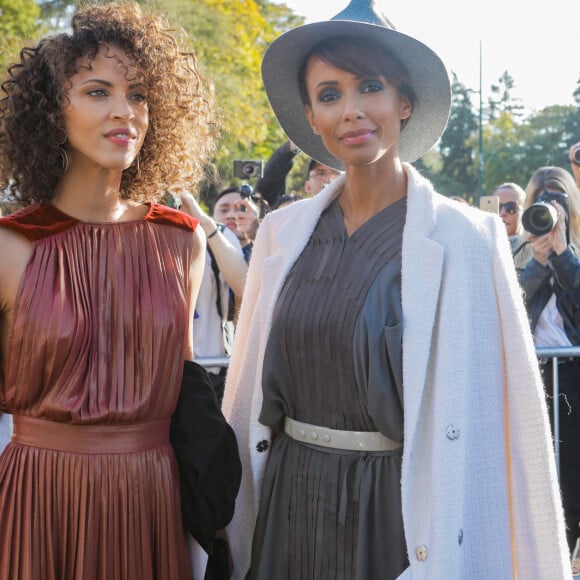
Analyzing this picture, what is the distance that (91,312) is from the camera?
2562 mm

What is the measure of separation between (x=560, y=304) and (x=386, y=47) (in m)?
2.61

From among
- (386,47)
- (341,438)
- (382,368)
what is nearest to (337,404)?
(341,438)

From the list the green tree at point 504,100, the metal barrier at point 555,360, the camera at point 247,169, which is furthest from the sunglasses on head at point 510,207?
the green tree at point 504,100

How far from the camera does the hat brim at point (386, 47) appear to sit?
2.67m

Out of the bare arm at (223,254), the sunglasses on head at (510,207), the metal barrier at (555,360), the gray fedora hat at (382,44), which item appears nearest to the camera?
the gray fedora hat at (382,44)

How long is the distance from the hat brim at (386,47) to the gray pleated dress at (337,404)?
37 cm

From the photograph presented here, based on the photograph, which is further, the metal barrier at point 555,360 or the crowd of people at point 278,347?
the metal barrier at point 555,360

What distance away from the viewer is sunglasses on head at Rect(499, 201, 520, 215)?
6594 mm

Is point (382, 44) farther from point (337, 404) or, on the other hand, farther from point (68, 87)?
point (337, 404)

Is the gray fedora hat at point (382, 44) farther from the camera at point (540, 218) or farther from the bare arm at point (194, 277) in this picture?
the camera at point (540, 218)

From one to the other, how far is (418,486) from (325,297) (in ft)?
2.14

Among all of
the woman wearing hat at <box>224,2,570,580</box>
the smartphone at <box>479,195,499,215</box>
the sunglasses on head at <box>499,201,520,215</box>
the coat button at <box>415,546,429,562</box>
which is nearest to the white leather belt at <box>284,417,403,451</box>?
the woman wearing hat at <box>224,2,570,580</box>

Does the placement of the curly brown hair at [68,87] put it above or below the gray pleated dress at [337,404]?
above

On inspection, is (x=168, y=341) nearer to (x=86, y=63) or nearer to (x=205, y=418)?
(x=205, y=418)
